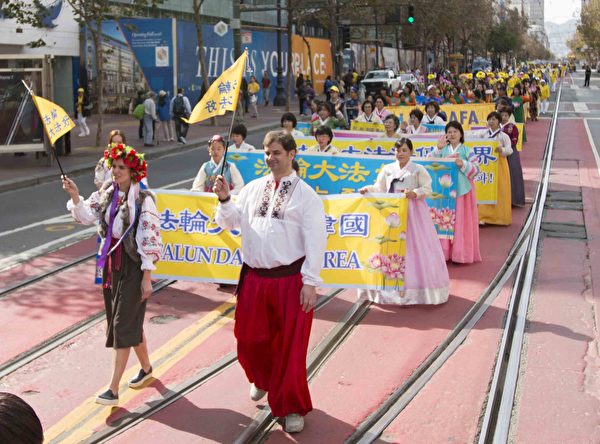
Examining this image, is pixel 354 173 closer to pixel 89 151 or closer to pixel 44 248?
pixel 44 248

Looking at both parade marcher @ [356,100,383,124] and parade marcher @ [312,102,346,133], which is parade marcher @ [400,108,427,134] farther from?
parade marcher @ [356,100,383,124]

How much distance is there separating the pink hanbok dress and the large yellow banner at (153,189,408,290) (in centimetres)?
14

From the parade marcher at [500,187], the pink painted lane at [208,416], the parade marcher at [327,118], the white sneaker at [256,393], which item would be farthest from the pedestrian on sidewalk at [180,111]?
the white sneaker at [256,393]

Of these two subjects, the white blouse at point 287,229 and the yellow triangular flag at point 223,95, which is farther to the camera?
the yellow triangular flag at point 223,95

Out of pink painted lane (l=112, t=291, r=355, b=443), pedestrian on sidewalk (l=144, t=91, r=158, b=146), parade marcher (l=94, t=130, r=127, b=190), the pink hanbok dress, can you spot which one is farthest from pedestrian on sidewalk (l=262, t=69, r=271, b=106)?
pink painted lane (l=112, t=291, r=355, b=443)

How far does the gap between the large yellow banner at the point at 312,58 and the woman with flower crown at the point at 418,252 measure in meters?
41.4

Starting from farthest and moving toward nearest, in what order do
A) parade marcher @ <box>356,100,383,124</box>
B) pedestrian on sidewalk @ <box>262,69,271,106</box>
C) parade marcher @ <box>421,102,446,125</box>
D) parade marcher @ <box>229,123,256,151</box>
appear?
pedestrian on sidewalk @ <box>262,69,271,106</box> < parade marcher @ <box>356,100,383,124</box> < parade marcher @ <box>421,102,446,125</box> < parade marcher @ <box>229,123,256,151</box>

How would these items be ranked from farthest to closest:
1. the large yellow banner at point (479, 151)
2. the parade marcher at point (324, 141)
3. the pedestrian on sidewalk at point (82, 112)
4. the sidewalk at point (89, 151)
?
the pedestrian on sidewalk at point (82, 112)
the sidewalk at point (89, 151)
the large yellow banner at point (479, 151)
the parade marcher at point (324, 141)

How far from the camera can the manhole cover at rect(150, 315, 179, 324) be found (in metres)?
8.29

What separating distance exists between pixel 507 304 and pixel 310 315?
3726 mm

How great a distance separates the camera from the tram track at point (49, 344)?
7064 mm

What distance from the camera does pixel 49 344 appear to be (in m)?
7.64

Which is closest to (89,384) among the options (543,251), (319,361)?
(319,361)

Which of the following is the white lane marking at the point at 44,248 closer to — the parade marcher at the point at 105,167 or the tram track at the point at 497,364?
the parade marcher at the point at 105,167
